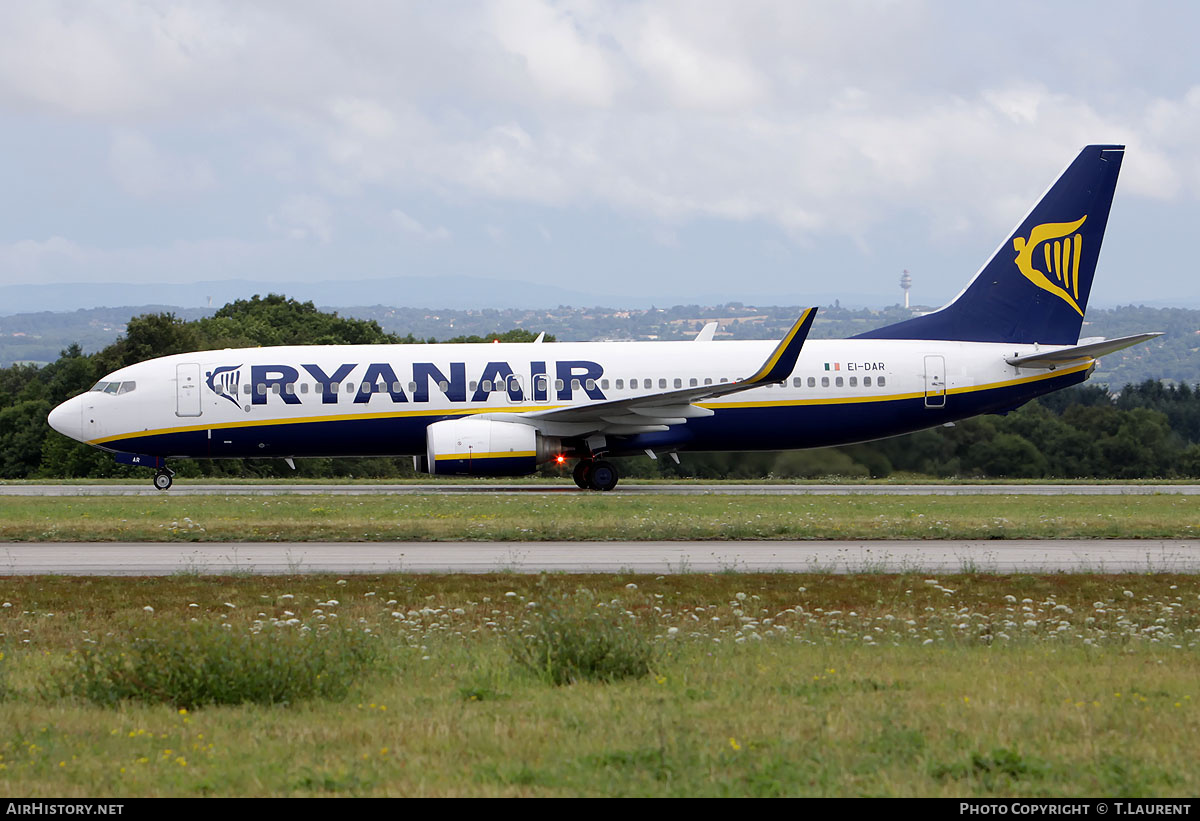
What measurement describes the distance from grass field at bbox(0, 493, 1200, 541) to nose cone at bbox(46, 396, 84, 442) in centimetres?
306

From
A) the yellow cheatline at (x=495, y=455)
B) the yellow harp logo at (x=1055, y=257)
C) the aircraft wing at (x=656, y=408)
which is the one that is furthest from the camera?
the yellow harp logo at (x=1055, y=257)

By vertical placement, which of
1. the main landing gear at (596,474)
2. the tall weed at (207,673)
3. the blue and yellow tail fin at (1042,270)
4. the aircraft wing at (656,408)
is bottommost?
the tall weed at (207,673)

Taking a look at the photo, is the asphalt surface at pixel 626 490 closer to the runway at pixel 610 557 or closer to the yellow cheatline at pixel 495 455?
the yellow cheatline at pixel 495 455

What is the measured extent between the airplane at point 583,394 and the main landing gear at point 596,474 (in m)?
0.04

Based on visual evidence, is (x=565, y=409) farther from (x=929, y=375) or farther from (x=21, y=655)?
(x=21, y=655)

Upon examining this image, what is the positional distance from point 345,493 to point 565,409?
5887mm

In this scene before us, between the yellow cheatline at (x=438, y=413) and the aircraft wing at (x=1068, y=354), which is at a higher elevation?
the aircraft wing at (x=1068, y=354)

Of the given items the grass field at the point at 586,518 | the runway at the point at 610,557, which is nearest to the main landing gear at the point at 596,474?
the grass field at the point at 586,518

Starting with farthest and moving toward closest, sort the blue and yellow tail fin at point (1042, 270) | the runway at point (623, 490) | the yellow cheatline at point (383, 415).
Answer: the blue and yellow tail fin at point (1042, 270), the yellow cheatline at point (383, 415), the runway at point (623, 490)

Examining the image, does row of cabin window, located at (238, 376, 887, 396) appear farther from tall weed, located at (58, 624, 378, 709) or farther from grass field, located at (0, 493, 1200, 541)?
tall weed, located at (58, 624, 378, 709)

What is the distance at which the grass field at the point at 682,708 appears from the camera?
7070mm

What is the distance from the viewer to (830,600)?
1432cm

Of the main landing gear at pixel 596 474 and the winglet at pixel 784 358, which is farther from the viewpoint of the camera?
the main landing gear at pixel 596 474
